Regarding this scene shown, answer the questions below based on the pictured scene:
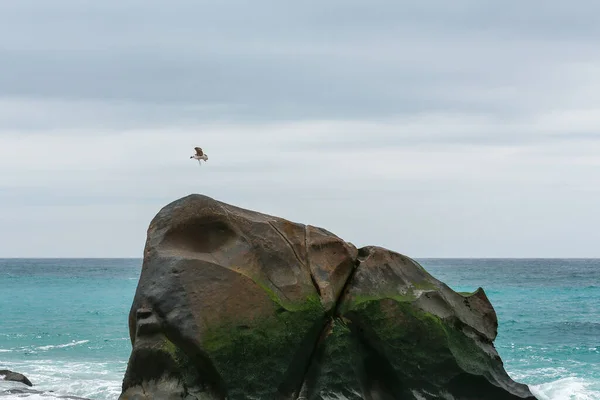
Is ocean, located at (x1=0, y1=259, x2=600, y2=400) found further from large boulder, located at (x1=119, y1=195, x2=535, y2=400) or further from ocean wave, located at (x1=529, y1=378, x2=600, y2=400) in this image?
large boulder, located at (x1=119, y1=195, x2=535, y2=400)

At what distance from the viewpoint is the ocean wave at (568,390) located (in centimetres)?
1891

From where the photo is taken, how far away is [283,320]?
11570 millimetres

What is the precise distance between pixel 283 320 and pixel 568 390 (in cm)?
1035

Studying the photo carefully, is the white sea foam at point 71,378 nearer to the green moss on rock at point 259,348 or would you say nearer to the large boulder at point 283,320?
the large boulder at point 283,320

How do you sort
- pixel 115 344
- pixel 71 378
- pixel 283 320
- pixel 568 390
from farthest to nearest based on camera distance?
pixel 115 344 < pixel 71 378 < pixel 568 390 < pixel 283 320

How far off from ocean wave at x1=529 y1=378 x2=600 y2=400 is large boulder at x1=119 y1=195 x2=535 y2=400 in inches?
264

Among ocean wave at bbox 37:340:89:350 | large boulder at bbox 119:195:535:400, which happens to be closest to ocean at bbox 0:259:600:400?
ocean wave at bbox 37:340:89:350

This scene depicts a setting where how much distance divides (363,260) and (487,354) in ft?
7.41

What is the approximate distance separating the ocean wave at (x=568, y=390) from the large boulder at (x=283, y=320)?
6.72 metres

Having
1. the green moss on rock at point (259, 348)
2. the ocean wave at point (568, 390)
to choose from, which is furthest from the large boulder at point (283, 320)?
the ocean wave at point (568, 390)

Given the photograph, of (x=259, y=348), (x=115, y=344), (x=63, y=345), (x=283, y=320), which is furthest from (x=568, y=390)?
(x=63, y=345)

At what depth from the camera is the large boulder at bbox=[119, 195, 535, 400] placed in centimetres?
1123

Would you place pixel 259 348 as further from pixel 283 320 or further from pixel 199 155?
pixel 199 155

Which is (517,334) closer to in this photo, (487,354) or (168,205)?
(487,354)
